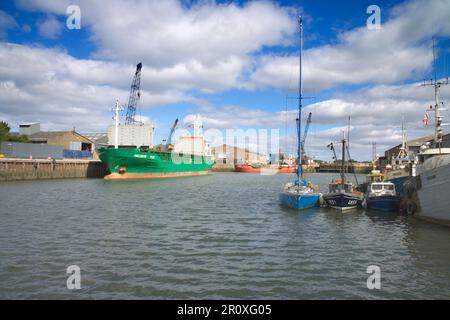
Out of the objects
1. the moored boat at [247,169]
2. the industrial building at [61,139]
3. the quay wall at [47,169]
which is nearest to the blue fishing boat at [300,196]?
the quay wall at [47,169]

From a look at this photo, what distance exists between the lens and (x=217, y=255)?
1537cm

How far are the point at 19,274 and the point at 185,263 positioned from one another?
5.86 m

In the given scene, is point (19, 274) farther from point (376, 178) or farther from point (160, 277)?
point (376, 178)

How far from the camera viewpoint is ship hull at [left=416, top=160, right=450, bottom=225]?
20.7m

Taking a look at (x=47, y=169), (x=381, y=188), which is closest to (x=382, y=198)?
(x=381, y=188)

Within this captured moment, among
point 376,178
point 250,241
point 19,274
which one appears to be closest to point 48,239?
point 19,274

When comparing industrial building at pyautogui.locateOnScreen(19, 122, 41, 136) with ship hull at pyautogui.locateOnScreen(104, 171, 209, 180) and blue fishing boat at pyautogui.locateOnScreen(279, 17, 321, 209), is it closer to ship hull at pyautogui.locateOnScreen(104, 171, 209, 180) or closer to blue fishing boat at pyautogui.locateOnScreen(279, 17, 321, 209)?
ship hull at pyautogui.locateOnScreen(104, 171, 209, 180)

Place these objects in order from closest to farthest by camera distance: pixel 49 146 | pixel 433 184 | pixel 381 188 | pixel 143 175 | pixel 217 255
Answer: pixel 217 255 < pixel 433 184 < pixel 381 188 < pixel 143 175 < pixel 49 146

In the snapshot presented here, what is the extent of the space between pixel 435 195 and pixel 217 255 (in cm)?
1533

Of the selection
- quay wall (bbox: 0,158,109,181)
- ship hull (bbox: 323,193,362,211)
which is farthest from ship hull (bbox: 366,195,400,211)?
quay wall (bbox: 0,158,109,181)

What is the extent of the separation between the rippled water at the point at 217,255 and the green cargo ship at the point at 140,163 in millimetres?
42054

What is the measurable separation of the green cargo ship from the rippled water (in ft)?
138

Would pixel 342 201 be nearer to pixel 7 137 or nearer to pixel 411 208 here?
pixel 411 208
